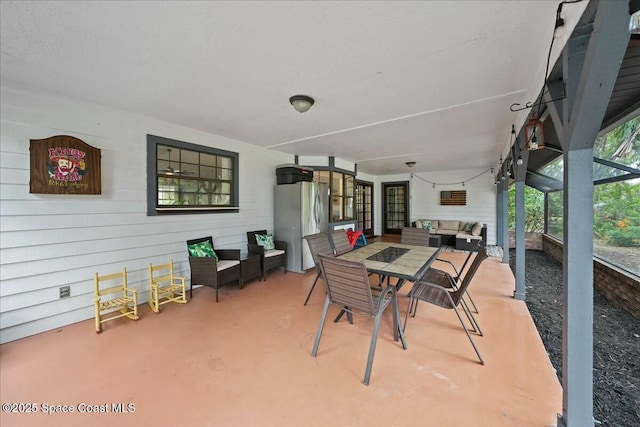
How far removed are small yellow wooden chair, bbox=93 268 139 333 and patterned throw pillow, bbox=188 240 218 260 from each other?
2.79ft

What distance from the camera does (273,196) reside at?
5281 mm

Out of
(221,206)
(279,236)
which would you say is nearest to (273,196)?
(279,236)

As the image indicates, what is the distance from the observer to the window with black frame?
3459 millimetres

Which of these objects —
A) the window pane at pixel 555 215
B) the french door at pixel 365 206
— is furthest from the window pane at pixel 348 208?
the window pane at pixel 555 215

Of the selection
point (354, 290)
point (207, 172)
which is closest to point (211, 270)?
point (207, 172)

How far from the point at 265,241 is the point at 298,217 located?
2.61ft

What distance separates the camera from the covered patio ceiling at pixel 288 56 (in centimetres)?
148

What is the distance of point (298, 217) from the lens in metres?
4.81

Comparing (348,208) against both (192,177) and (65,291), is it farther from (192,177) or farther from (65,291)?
(65,291)

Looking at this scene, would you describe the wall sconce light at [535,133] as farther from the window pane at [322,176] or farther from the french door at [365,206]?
the french door at [365,206]

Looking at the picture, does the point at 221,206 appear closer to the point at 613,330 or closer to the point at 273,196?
the point at 273,196

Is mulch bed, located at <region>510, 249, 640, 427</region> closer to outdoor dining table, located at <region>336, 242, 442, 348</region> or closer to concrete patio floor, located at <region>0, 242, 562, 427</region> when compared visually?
concrete patio floor, located at <region>0, 242, 562, 427</region>

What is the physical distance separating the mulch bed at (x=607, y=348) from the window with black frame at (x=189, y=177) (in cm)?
472

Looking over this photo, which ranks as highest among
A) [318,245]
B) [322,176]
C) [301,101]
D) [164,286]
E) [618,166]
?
[301,101]
